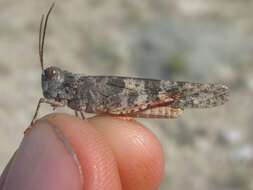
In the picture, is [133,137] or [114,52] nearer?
[133,137]

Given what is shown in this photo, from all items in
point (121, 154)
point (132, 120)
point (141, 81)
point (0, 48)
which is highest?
point (0, 48)

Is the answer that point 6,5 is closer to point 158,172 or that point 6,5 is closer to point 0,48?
point 0,48

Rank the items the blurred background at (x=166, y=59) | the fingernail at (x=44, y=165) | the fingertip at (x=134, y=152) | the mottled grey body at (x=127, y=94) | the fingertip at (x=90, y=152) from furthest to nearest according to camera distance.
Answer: the blurred background at (x=166, y=59)
the mottled grey body at (x=127, y=94)
the fingertip at (x=134, y=152)
the fingertip at (x=90, y=152)
the fingernail at (x=44, y=165)

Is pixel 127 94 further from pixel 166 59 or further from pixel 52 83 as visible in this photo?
pixel 166 59

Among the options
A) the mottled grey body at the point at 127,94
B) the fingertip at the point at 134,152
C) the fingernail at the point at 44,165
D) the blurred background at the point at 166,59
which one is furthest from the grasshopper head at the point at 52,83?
the blurred background at the point at 166,59

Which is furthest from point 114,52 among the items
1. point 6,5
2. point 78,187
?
point 78,187

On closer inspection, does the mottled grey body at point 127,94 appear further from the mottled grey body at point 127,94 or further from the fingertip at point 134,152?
the fingertip at point 134,152

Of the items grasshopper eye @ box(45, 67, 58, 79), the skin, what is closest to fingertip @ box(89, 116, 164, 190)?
the skin

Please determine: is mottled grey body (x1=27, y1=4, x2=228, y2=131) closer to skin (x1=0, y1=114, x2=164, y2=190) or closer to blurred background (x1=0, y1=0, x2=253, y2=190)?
skin (x1=0, y1=114, x2=164, y2=190)
